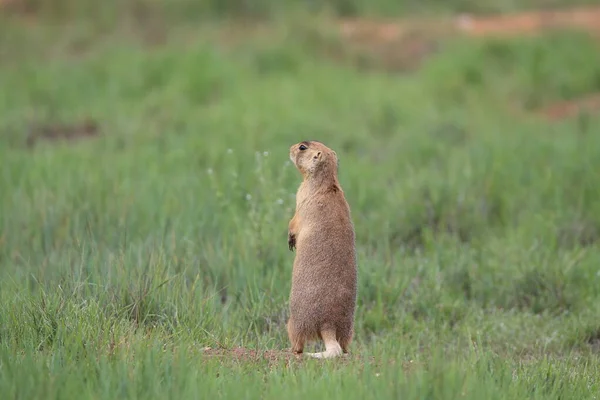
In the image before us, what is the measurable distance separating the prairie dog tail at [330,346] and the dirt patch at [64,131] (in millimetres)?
6178

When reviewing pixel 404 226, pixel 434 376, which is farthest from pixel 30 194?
pixel 434 376

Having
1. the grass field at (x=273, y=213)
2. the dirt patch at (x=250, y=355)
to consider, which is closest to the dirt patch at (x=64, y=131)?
the grass field at (x=273, y=213)

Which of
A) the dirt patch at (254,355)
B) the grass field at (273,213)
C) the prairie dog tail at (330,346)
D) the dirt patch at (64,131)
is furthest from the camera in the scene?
the dirt patch at (64,131)

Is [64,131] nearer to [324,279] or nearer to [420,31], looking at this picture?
[420,31]

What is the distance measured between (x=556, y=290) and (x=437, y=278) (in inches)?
31.5

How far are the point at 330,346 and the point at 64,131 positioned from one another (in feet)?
21.4

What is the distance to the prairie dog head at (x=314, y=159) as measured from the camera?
550 cm

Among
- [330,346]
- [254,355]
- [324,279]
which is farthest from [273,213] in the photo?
[254,355]

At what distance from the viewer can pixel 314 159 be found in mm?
5531

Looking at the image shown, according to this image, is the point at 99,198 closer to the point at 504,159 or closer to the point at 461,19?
the point at 504,159

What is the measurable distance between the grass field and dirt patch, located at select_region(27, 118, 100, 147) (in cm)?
4

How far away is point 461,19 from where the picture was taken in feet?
53.4

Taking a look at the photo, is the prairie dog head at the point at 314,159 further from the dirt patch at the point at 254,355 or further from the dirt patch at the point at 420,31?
the dirt patch at the point at 420,31

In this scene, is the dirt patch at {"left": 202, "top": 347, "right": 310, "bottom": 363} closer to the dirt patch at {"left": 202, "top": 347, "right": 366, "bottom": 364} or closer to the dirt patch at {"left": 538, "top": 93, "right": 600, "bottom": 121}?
the dirt patch at {"left": 202, "top": 347, "right": 366, "bottom": 364}
